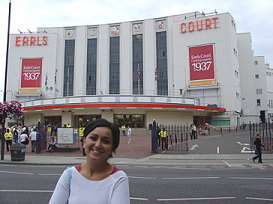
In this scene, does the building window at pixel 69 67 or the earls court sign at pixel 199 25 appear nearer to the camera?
the earls court sign at pixel 199 25

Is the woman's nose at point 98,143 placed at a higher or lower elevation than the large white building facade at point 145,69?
lower

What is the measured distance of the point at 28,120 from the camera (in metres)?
50.6

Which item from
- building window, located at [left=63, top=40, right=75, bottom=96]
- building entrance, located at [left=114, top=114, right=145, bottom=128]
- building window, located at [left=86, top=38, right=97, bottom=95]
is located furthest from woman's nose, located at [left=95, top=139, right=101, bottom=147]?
building window, located at [left=63, top=40, right=75, bottom=96]

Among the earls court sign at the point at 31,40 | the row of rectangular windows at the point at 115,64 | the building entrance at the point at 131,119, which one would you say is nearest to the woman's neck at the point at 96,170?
the building entrance at the point at 131,119

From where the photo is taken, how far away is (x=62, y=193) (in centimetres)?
193

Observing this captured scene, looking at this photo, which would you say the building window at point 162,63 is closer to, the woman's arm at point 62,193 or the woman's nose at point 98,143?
the woman's nose at point 98,143

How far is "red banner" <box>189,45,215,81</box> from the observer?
51375 millimetres

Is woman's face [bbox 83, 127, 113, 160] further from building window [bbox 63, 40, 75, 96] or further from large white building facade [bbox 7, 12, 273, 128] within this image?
building window [bbox 63, 40, 75, 96]

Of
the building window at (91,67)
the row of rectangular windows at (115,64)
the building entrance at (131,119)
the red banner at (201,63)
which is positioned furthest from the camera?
the building window at (91,67)

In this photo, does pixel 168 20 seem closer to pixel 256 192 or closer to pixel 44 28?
pixel 44 28

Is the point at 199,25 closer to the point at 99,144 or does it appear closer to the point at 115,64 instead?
the point at 115,64

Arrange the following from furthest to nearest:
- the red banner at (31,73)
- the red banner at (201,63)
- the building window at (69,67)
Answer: the building window at (69,67)
the red banner at (31,73)
the red banner at (201,63)

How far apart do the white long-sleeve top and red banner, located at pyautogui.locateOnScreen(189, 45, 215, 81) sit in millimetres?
52061

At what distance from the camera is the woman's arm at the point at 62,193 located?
6.26 ft
